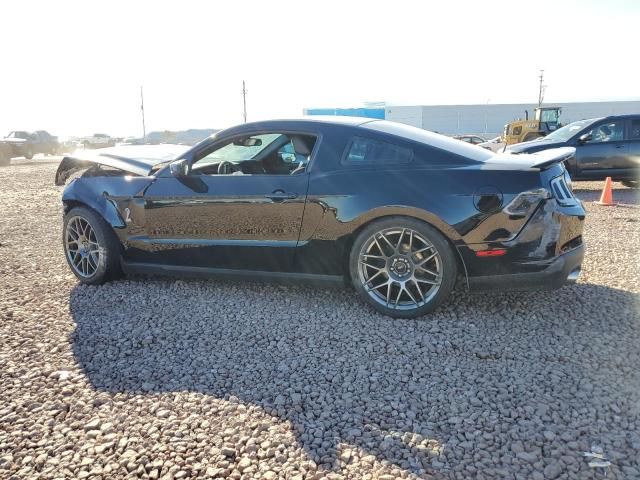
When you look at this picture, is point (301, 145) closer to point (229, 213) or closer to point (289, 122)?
point (289, 122)

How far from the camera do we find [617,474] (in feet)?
6.99

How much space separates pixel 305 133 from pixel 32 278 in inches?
123

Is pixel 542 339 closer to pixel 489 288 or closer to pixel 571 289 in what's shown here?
pixel 489 288

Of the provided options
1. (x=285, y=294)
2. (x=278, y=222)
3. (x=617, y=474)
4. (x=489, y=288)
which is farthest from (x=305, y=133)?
(x=617, y=474)

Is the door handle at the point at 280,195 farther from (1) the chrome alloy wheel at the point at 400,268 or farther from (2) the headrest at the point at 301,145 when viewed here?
(1) the chrome alloy wheel at the point at 400,268

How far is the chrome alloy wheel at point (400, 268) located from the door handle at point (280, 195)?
67 cm

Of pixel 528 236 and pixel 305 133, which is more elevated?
pixel 305 133

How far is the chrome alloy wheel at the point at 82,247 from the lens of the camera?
477 centimetres

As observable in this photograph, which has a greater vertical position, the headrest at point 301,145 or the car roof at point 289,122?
the car roof at point 289,122

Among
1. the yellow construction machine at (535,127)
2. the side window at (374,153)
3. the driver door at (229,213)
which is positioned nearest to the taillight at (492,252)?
the side window at (374,153)

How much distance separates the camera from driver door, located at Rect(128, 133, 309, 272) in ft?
13.3

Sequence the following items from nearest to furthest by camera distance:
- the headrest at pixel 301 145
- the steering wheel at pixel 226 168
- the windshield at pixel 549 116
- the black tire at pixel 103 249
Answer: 1. the headrest at pixel 301 145
2. the steering wheel at pixel 226 168
3. the black tire at pixel 103 249
4. the windshield at pixel 549 116

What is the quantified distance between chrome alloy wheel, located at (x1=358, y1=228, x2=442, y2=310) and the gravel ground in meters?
0.18

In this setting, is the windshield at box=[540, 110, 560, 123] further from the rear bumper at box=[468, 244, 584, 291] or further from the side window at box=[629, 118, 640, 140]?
the rear bumper at box=[468, 244, 584, 291]
